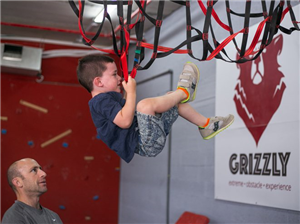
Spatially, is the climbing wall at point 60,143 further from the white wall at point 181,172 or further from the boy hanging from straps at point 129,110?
the boy hanging from straps at point 129,110

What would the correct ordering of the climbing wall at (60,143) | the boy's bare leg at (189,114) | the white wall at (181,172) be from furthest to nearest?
the climbing wall at (60,143) < the white wall at (181,172) < the boy's bare leg at (189,114)

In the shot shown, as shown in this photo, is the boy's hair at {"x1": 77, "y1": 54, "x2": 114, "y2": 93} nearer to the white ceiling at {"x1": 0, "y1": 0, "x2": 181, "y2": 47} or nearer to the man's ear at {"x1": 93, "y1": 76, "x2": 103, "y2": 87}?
the man's ear at {"x1": 93, "y1": 76, "x2": 103, "y2": 87}

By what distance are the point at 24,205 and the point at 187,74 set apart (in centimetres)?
186

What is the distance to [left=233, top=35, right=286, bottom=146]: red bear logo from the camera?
3.49m

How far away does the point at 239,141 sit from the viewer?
12.6 feet

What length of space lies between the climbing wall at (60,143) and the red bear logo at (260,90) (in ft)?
10.8

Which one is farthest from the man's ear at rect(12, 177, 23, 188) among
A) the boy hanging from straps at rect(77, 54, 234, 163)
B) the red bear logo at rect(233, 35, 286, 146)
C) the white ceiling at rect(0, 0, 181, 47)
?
the white ceiling at rect(0, 0, 181, 47)

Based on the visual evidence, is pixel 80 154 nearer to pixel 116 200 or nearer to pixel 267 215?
pixel 116 200

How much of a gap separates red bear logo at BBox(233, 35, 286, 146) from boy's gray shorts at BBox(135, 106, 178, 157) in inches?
51.4

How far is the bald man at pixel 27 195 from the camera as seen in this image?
11.0ft

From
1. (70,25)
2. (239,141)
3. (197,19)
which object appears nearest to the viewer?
(239,141)

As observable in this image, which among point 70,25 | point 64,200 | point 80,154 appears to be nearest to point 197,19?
point 70,25

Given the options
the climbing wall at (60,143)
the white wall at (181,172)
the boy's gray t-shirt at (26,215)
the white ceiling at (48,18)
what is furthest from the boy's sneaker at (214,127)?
the climbing wall at (60,143)

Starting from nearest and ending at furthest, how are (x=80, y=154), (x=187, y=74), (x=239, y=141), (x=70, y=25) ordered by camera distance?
(x=187, y=74), (x=239, y=141), (x=70, y=25), (x=80, y=154)
